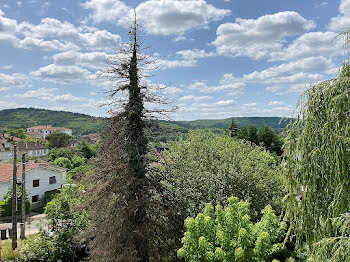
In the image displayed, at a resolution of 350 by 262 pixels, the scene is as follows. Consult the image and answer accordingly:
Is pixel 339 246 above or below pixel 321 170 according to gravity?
below

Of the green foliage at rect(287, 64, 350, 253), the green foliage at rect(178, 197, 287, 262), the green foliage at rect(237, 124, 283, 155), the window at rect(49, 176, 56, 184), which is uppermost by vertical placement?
the green foliage at rect(287, 64, 350, 253)

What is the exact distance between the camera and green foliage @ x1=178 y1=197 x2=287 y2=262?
324 inches

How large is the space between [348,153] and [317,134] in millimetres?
455

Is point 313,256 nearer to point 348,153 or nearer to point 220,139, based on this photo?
point 348,153

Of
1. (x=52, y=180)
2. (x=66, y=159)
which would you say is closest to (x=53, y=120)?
(x=66, y=159)

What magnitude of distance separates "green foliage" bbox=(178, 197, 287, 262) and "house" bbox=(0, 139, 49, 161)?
64.1 m

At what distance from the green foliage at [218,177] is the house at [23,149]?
5853 cm

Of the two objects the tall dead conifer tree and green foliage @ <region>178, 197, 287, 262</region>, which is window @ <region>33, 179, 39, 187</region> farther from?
green foliage @ <region>178, 197, 287, 262</region>

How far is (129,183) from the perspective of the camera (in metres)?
10.2

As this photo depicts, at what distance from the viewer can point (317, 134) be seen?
402 cm

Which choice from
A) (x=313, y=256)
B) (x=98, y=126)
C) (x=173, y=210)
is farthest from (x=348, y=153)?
(x=98, y=126)

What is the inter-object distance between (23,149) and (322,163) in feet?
246

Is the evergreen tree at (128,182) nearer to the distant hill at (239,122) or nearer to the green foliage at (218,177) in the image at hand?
the green foliage at (218,177)

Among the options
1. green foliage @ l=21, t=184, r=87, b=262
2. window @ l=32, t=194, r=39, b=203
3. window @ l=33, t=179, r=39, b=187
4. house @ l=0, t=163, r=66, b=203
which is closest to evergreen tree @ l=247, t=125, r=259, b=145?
house @ l=0, t=163, r=66, b=203
